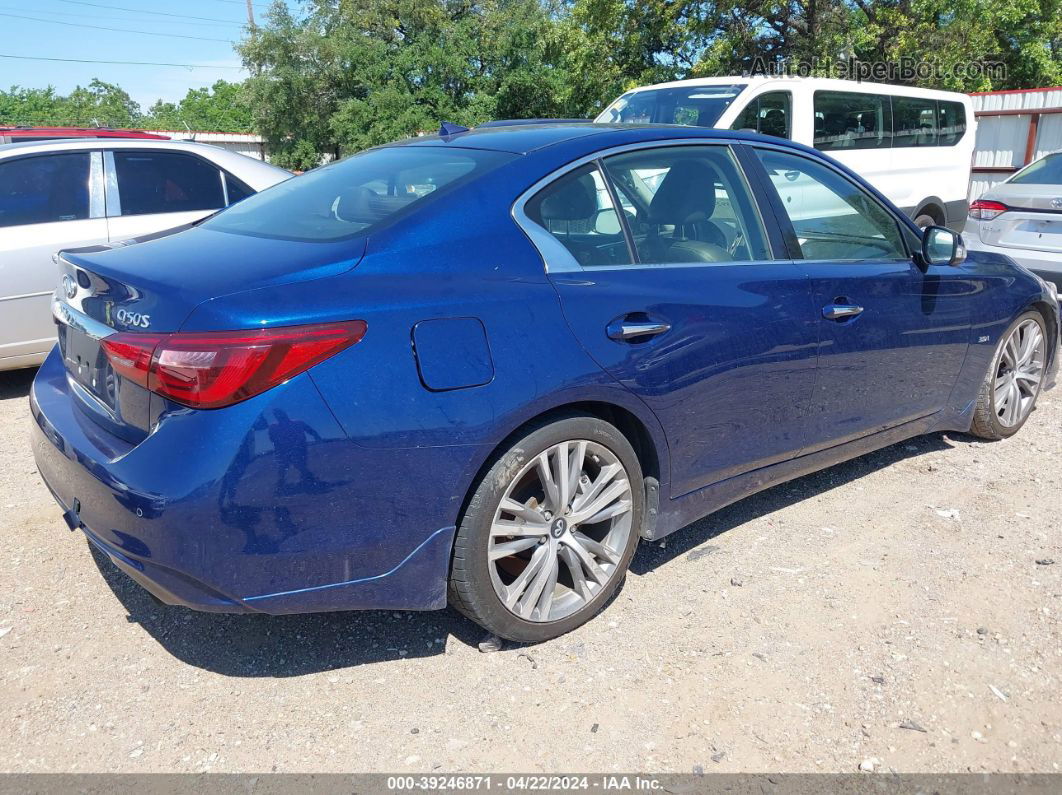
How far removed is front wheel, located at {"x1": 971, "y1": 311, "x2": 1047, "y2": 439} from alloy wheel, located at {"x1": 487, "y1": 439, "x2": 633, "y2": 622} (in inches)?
103

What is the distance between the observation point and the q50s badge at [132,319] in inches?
96.3

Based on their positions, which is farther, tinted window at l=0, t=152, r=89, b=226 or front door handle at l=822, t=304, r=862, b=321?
tinted window at l=0, t=152, r=89, b=226

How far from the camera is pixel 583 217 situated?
3.02 m

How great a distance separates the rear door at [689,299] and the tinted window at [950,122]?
8.68 m

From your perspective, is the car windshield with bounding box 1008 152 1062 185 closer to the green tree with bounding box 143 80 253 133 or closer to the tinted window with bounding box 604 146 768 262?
the tinted window with bounding box 604 146 768 262

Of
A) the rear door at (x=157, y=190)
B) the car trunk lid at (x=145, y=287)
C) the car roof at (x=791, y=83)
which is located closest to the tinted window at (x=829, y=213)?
the car trunk lid at (x=145, y=287)

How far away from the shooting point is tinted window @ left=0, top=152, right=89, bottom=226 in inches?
218

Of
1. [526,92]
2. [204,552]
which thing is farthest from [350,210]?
[526,92]

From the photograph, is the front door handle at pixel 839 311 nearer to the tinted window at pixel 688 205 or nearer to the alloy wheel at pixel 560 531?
the tinted window at pixel 688 205

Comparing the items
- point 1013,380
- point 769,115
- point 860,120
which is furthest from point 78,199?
point 860,120

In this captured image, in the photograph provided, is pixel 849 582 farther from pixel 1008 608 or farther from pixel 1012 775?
pixel 1012 775

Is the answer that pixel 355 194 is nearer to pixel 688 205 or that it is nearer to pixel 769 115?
pixel 688 205

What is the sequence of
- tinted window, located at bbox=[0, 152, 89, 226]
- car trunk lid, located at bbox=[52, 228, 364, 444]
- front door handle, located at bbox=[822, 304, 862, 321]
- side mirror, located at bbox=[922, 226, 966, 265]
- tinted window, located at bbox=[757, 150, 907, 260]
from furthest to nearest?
1. tinted window, located at bbox=[0, 152, 89, 226]
2. side mirror, located at bbox=[922, 226, 966, 265]
3. tinted window, located at bbox=[757, 150, 907, 260]
4. front door handle, located at bbox=[822, 304, 862, 321]
5. car trunk lid, located at bbox=[52, 228, 364, 444]

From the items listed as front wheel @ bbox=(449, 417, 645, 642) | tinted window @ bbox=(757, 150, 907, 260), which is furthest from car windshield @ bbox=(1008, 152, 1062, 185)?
front wheel @ bbox=(449, 417, 645, 642)
